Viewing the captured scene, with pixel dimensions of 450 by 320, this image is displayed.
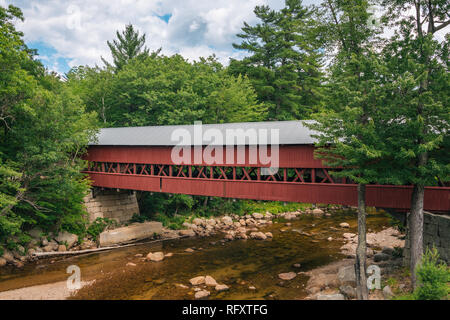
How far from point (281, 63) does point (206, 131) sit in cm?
1853

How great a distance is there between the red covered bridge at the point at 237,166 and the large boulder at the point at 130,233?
255cm

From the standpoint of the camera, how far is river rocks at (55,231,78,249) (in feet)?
54.3

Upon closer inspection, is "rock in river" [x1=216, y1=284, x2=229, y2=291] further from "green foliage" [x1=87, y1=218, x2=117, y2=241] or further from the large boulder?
"green foliage" [x1=87, y1=218, x2=117, y2=241]

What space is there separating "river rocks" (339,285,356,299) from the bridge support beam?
1453 centimetres

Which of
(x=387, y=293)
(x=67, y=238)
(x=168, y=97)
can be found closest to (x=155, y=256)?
(x=67, y=238)

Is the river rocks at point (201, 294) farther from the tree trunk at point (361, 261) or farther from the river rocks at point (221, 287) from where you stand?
the tree trunk at point (361, 261)

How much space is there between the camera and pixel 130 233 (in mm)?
18547

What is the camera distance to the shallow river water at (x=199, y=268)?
11672 millimetres

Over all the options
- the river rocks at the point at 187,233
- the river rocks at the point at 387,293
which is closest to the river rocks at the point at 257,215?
the river rocks at the point at 187,233

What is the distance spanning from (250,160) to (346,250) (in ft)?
22.5

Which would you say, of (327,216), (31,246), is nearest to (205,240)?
(31,246)

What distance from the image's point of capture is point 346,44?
41.2 feet

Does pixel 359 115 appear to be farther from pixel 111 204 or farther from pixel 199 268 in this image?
pixel 111 204

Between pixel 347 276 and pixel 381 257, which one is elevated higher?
pixel 381 257
